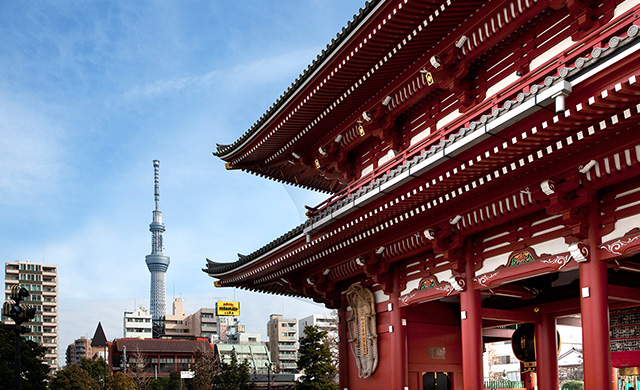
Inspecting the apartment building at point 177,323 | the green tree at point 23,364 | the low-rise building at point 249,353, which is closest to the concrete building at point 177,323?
the apartment building at point 177,323

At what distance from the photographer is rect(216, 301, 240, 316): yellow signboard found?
Result: 120500 millimetres

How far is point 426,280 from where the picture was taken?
1533 centimetres

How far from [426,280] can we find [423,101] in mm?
4618

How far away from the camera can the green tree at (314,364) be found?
26.3m

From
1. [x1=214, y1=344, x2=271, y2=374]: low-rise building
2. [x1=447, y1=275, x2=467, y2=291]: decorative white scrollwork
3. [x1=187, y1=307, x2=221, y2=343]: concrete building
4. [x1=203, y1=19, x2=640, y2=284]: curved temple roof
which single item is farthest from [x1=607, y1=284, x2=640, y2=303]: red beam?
[x1=187, y1=307, x2=221, y2=343]: concrete building

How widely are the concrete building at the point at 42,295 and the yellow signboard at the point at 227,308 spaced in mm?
33595

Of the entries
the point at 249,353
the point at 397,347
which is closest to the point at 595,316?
the point at 397,347

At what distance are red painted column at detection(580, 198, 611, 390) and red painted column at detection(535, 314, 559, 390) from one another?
6586 mm

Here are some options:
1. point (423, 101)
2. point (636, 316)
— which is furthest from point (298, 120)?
point (636, 316)

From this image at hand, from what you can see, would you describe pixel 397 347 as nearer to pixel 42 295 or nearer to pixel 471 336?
pixel 471 336

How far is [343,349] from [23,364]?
22.6 meters

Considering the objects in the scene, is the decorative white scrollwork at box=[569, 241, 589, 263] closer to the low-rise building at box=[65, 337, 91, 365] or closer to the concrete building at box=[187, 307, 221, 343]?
the concrete building at box=[187, 307, 221, 343]

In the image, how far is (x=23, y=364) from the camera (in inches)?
1298

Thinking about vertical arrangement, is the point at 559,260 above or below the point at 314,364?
above
